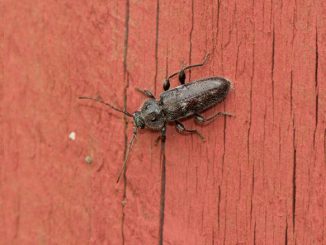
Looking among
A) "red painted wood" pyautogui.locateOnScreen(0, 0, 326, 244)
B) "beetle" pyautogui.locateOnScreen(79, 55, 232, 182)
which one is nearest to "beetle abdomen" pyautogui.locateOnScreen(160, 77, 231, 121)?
"beetle" pyautogui.locateOnScreen(79, 55, 232, 182)

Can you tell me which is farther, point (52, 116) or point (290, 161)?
point (52, 116)

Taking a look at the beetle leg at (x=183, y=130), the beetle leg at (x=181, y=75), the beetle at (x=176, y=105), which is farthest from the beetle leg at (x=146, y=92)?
the beetle leg at (x=183, y=130)

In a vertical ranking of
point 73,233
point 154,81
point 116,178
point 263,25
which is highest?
point 263,25

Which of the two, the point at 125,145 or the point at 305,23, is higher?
the point at 305,23

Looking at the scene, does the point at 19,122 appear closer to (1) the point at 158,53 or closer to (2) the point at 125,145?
(2) the point at 125,145

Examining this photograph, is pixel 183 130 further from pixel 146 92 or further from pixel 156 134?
pixel 146 92

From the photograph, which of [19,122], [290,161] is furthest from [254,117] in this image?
[19,122]
